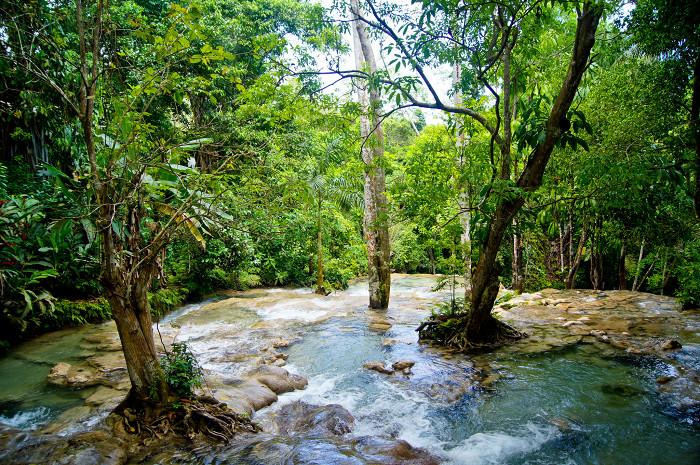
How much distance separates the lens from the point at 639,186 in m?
5.27

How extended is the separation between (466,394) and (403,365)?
44.9 inches

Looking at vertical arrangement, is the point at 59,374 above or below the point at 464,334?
below

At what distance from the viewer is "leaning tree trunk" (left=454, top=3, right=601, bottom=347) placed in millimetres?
4734

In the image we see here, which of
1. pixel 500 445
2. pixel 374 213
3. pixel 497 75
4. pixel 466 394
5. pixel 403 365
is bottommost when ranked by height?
pixel 500 445

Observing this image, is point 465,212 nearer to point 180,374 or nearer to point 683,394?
point 683,394

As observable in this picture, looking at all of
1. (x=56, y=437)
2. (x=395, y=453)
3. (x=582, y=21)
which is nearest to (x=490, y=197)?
(x=582, y=21)

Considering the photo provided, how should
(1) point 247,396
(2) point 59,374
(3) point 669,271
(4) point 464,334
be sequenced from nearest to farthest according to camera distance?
(1) point 247,396 < (2) point 59,374 < (4) point 464,334 < (3) point 669,271

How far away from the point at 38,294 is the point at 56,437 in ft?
15.8

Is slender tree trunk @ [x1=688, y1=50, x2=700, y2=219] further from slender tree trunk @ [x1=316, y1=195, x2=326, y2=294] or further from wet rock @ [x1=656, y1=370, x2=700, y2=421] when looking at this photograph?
slender tree trunk @ [x1=316, y1=195, x2=326, y2=294]

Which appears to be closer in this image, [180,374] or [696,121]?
[180,374]

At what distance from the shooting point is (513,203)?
5.50 metres

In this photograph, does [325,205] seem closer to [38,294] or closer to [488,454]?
[38,294]

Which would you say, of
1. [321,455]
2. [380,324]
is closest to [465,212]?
[380,324]

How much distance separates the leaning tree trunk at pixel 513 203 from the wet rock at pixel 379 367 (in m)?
1.41
